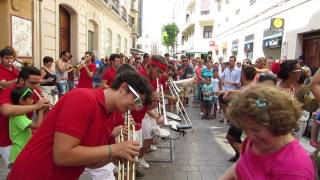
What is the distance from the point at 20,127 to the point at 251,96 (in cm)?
286

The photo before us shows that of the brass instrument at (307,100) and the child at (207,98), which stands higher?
the brass instrument at (307,100)

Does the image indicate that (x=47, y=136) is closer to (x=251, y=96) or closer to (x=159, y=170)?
(x=251, y=96)

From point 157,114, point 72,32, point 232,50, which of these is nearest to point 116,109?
point 157,114

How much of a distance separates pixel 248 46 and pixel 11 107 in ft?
63.5

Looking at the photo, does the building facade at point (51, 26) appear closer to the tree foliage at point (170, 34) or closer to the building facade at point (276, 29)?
the building facade at point (276, 29)

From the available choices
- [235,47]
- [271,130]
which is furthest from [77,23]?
[271,130]

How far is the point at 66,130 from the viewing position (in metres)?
2.06

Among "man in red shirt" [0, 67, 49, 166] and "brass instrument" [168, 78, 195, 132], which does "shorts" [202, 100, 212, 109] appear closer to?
"brass instrument" [168, 78, 195, 132]

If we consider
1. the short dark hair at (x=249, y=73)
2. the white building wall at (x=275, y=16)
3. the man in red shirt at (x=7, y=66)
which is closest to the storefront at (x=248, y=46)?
the white building wall at (x=275, y=16)

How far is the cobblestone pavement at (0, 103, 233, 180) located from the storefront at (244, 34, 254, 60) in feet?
41.5

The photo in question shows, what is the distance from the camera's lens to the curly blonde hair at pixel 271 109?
167cm

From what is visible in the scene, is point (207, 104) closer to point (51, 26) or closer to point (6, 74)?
point (51, 26)

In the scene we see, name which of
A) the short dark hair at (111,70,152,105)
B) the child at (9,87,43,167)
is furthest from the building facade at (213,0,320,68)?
the short dark hair at (111,70,152,105)

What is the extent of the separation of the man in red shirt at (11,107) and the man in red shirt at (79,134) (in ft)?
5.02
